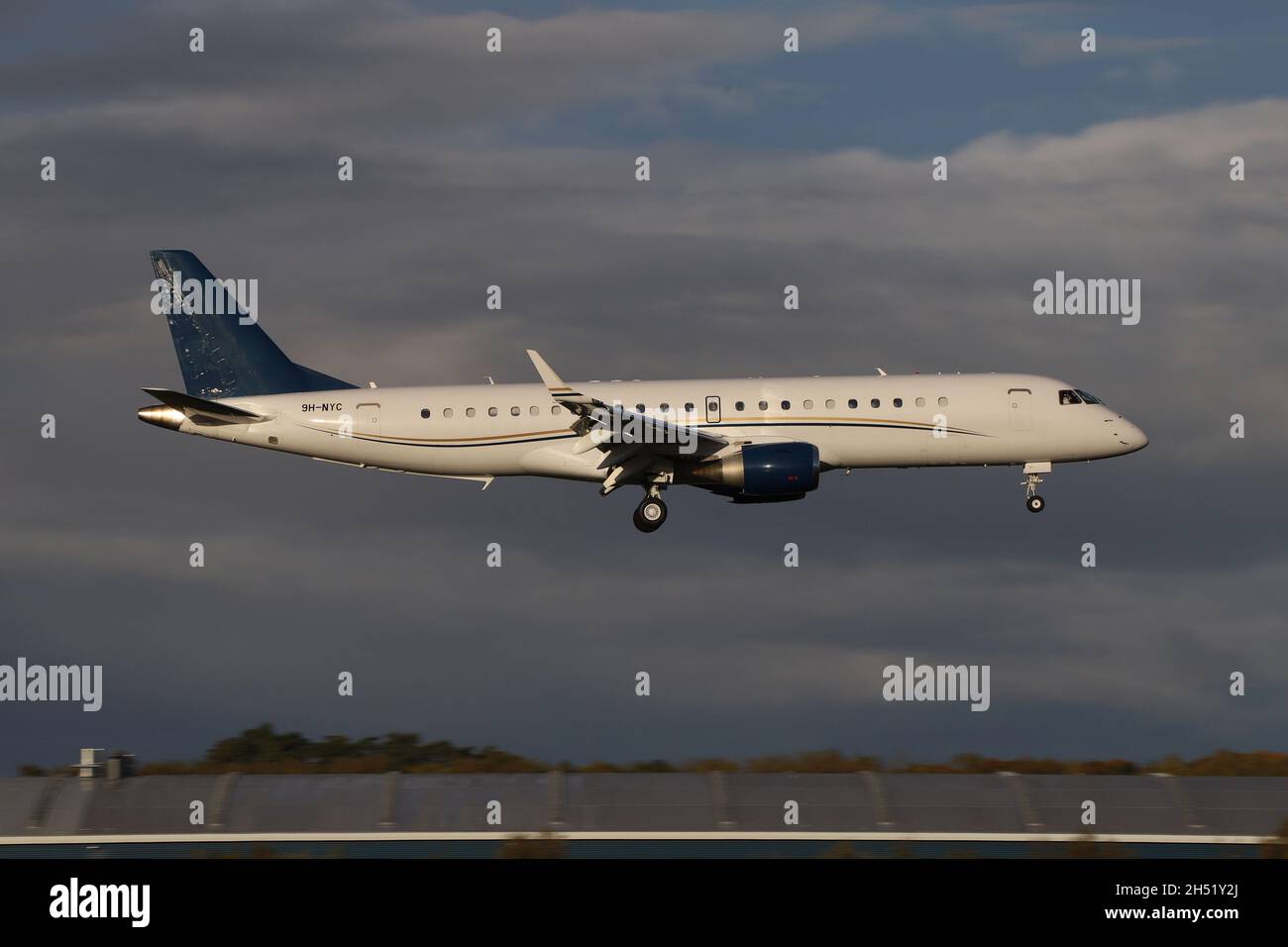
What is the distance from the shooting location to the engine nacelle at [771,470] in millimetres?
44062

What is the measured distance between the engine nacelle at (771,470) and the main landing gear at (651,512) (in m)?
2.81

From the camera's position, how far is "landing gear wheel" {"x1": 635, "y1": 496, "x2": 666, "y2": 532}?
46812 mm

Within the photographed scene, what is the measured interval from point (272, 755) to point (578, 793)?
17.2 meters

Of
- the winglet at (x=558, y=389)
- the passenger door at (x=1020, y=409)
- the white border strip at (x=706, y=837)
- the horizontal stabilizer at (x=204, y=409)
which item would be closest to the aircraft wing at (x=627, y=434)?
the winglet at (x=558, y=389)

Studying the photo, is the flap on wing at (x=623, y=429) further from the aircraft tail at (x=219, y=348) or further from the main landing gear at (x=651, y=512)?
the aircraft tail at (x=219, y=348)

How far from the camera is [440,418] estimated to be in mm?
47094

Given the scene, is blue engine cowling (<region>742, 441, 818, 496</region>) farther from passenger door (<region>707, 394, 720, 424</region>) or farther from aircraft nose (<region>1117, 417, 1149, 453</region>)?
aircraft nose (<region>1117, 417, 1149, 453</region>)

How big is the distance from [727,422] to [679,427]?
164 centimetres

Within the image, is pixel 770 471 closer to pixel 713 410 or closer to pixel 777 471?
pixel 777 471

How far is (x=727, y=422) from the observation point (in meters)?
45.8

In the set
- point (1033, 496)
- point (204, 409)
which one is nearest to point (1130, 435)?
point (1033, 496)
